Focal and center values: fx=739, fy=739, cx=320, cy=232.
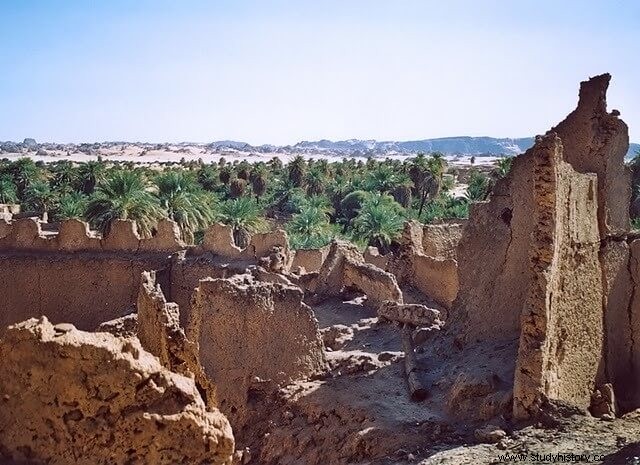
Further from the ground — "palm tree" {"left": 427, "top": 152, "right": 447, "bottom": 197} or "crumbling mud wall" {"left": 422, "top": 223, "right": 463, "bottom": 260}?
"palm tree" {"left": 427, "top": 152, "right": 447, "bottom": 197}

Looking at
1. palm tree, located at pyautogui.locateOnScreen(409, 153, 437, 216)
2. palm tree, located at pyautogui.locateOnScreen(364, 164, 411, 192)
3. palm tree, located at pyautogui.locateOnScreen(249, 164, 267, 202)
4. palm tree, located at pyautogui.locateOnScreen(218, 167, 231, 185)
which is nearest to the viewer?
palm tree, located at pyautogui.locateOnScreen(409, 153, 437, 216)

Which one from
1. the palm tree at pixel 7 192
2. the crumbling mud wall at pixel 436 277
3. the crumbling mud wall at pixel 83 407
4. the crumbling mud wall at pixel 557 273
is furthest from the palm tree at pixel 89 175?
the crumbling mud wall at pixel 83 407

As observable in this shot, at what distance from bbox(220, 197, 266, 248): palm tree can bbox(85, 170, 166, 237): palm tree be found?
4.34 m

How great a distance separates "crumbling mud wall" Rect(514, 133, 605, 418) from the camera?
8.73 metres

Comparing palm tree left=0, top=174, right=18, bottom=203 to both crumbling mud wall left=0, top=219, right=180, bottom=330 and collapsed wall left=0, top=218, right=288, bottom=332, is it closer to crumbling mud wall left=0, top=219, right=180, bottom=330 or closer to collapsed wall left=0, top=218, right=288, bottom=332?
collapsed wall left=0, top=218, right=288, bottom=332

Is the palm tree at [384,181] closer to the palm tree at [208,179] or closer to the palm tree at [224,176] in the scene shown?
the palm tree at [208,179]

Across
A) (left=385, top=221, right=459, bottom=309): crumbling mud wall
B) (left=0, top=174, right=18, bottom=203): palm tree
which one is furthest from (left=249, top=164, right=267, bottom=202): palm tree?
(left=385, top=221, right=459, bottom=309): crumbling mud wall

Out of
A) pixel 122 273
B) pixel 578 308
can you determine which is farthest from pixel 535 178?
pixel 122 273

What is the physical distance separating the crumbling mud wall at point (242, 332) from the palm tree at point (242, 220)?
19055 millimetres

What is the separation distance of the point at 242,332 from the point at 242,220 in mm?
20458

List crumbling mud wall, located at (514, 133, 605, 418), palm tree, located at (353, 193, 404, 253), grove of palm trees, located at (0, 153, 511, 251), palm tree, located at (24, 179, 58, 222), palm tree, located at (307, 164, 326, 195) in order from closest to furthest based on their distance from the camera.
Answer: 1. crumbling mud wall, located at (514, 133, 605, 418)
2. grove of palm trees, located at (0, 153, 511, 251)
3. palm tree, located at (353, 193, 404, 253)
4. palm tree, located at (24, 179, 58, 222)
5. palm tree, located at (307, 164, 326, 195)

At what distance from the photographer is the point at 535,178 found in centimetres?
929

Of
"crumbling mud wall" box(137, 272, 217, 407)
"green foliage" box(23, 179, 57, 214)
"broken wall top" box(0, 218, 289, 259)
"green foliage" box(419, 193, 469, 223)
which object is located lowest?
"green foliage" box(23, 179, 57, 214)

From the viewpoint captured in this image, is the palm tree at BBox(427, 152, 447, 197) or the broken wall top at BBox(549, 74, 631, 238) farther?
the palm tree at BBox(427, 152, 447, 197)
